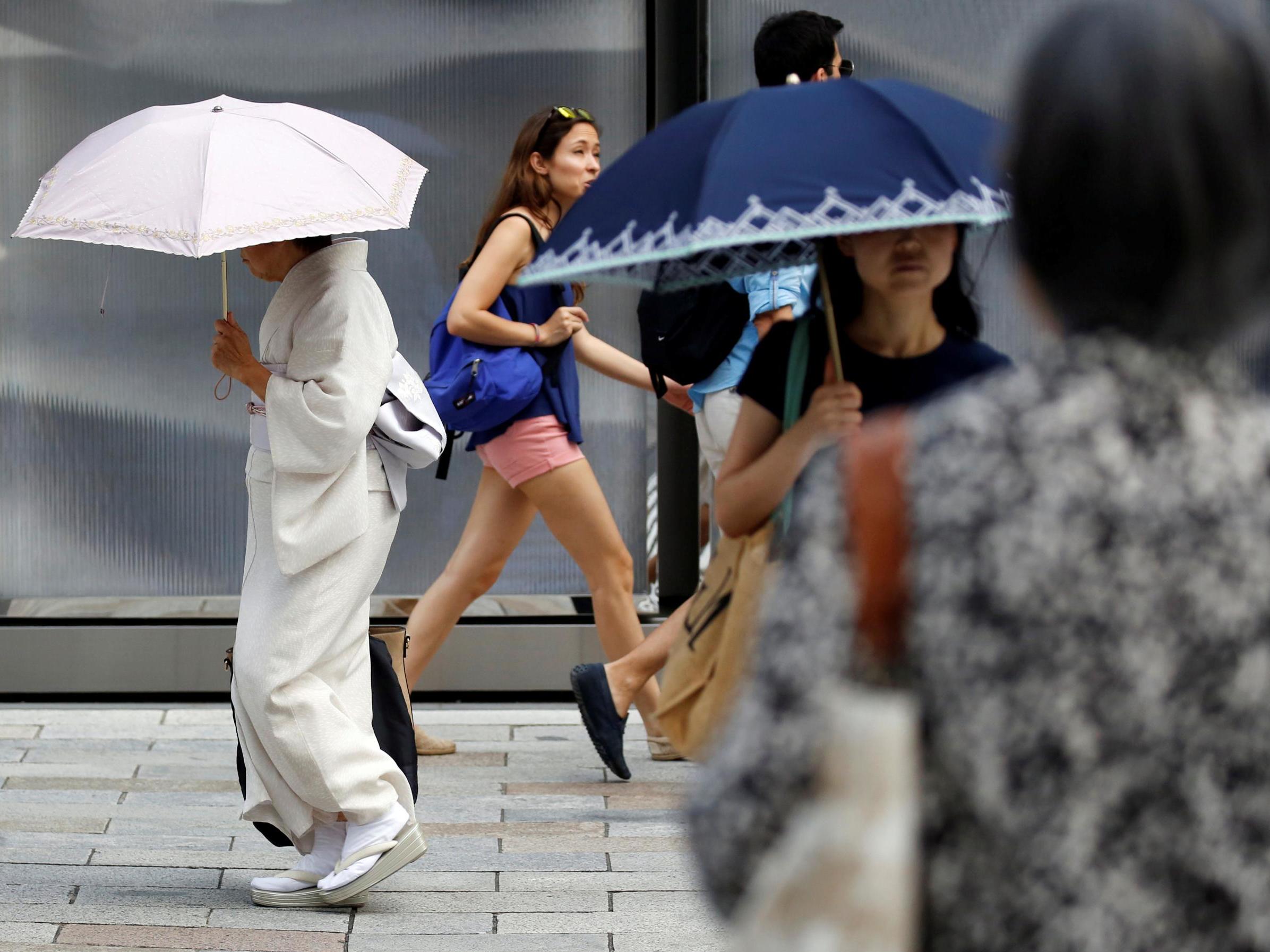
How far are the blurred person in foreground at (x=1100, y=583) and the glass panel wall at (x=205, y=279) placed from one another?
5280 mm

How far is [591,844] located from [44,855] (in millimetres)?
1470

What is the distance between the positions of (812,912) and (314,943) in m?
2.83

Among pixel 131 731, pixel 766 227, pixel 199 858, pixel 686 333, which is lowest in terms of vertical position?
pixel 131 731

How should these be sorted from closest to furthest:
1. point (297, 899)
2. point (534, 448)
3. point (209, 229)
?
1. point (209, 229)
2. point (297, 899)
3. point (534, 448)

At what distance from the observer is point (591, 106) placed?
263 inches

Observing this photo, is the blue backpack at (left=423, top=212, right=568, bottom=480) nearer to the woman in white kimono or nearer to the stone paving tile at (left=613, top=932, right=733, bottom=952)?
the woman in white kimono

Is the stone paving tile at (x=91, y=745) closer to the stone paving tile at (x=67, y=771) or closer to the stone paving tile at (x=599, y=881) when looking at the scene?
the stone paving tile at (x=67, y=771)

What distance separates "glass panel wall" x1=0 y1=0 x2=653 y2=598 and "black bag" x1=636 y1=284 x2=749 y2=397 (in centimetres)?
266

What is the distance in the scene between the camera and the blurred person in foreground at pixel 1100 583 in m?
1.39

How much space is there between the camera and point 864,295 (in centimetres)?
272

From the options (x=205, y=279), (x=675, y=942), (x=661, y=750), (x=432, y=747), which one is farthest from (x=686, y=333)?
(x=205, y=279)

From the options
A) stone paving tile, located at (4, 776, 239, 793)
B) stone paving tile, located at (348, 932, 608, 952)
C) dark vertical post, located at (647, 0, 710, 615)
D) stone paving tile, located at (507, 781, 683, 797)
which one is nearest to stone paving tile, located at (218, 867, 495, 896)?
stone paving tile, located at (348, 932, 608, 952)

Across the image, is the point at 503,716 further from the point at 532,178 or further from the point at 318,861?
the point at 318,861

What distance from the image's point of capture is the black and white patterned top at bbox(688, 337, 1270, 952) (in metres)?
1.39
